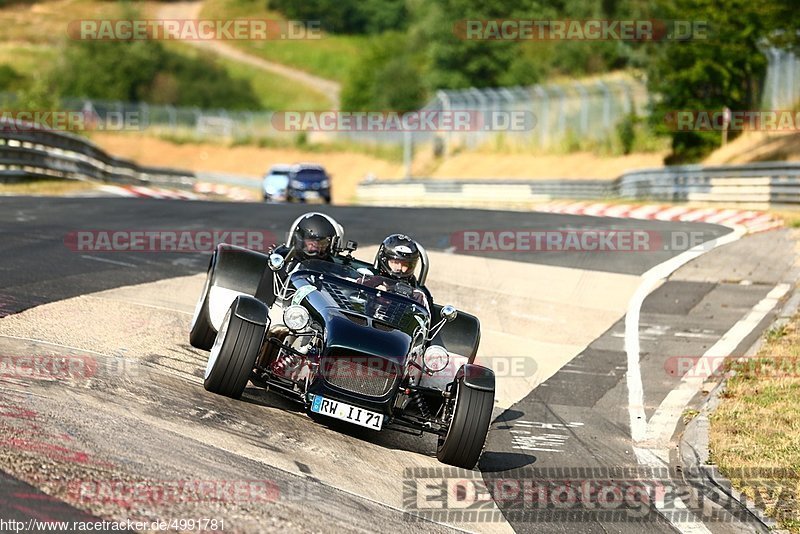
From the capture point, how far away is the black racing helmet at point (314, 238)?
32.7ft

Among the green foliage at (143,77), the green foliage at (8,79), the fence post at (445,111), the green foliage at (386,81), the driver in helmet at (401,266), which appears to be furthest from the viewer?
the green foliage at (143,77)

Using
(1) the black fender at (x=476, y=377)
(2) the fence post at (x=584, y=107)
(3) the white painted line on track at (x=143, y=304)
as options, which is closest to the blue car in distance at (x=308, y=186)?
(2) the fence post at (x=584, y=107)

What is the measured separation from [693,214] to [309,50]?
94.2 metres

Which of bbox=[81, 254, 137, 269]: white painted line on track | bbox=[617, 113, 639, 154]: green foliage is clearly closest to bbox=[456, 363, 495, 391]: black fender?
bbox=[81, 254, 137, 269]: white painted line on track

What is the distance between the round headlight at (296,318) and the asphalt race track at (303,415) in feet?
2.16

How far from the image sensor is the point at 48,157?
30641 millimetres

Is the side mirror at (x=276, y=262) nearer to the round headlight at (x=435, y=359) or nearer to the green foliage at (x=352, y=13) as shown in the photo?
the round headlight at (x=435, y=359)

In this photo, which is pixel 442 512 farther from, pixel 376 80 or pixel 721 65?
pixel 376 80

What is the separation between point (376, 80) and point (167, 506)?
7987 cm

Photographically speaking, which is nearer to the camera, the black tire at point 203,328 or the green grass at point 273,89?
the black tire at point 203,328

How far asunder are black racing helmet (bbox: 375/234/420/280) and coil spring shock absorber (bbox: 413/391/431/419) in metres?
1.41

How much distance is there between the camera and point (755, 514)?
7.39m

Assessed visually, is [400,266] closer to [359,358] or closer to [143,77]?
[359,358]

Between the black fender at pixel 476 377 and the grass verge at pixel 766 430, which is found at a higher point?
the black fender at pixel 476 377
